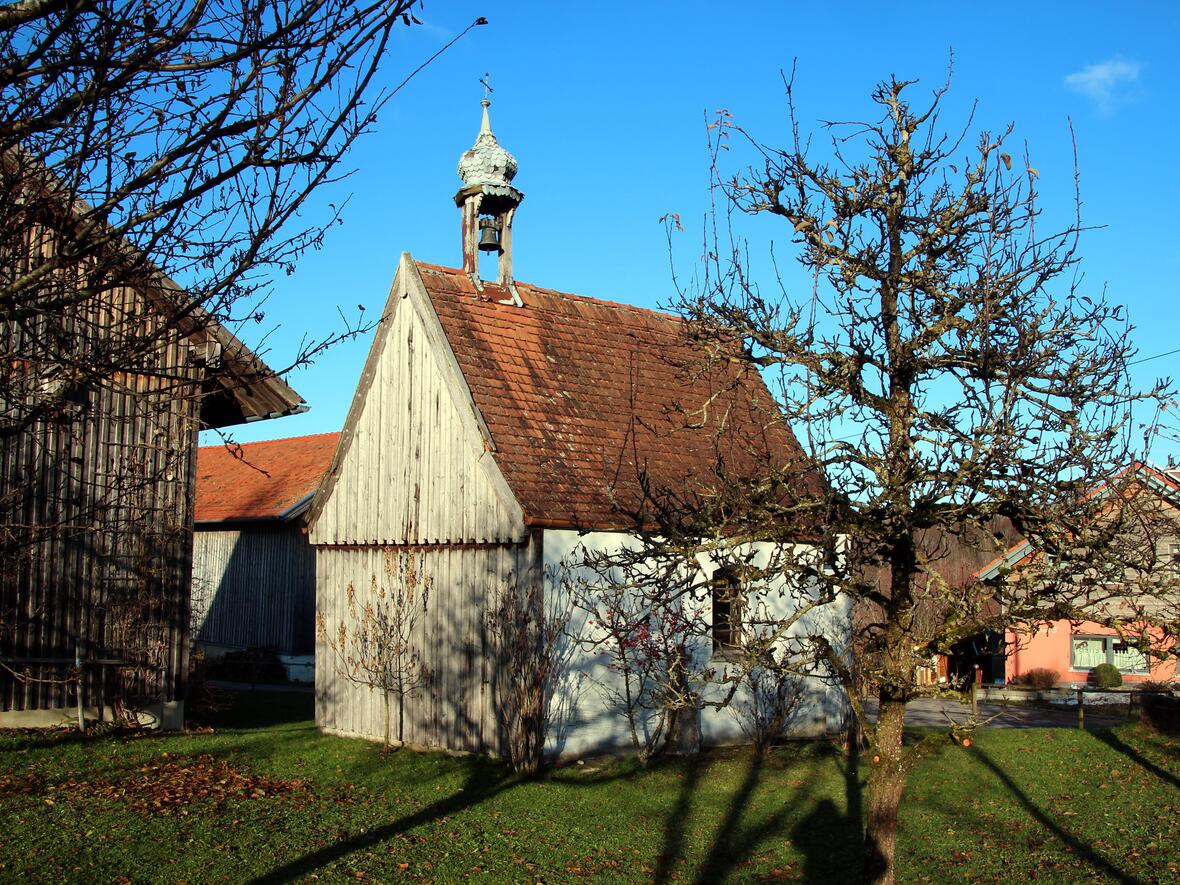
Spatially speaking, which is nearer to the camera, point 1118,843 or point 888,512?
point 888,512

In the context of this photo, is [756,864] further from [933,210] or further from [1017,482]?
[933,210]

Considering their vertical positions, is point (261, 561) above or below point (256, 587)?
above

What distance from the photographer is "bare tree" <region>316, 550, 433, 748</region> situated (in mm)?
15609

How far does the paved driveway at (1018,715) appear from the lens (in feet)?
68.5

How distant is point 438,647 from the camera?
1540cm

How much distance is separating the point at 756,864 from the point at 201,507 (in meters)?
24.8

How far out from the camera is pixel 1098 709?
24594mm

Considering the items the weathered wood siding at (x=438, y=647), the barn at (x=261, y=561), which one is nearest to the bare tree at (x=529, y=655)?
the weathered wood siding at (x=438, y=647)

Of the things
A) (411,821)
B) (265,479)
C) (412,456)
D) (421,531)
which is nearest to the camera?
(411,821)

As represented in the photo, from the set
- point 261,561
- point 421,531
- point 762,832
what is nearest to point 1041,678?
point 421,531

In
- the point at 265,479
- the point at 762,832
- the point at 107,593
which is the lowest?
the point at 762,832

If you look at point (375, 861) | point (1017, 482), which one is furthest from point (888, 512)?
point (375, 861)

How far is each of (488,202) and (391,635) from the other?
7.13 meters

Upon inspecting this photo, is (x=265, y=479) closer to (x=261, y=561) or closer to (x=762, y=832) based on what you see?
(x=261, y=561)
